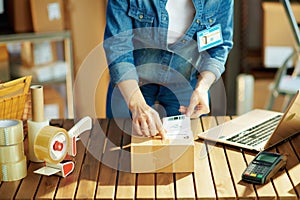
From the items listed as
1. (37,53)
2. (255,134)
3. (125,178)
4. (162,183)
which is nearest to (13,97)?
(125,178)

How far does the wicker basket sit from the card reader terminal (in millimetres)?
874

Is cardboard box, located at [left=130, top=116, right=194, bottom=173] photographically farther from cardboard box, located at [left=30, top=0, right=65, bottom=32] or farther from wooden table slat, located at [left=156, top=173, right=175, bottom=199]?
cardboard box, located at [left=30, top=0, right=65, bottom=32]

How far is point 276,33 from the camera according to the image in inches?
180

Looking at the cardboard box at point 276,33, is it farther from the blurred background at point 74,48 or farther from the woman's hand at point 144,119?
the woman's hand at point 144,119

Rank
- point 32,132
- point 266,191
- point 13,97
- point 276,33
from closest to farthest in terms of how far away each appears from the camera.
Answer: point 266,191 < point 32,132 < point 13,97 < point 276,33

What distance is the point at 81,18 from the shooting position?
430 centimetres

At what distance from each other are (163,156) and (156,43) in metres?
0.58

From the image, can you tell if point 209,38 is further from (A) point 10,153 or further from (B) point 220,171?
(A) point 10,153

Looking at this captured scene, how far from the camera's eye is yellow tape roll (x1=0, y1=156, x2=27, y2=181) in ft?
6.40

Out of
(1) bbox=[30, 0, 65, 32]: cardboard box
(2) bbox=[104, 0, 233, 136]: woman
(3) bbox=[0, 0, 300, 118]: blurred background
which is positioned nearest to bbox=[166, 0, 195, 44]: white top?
(2) bbox=[104, 0, 233, 136]: woman

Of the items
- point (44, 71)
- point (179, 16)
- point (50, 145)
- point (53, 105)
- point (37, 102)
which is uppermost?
point (179, 16)

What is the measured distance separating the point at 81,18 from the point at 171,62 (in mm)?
1967

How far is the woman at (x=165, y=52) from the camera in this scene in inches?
87.4

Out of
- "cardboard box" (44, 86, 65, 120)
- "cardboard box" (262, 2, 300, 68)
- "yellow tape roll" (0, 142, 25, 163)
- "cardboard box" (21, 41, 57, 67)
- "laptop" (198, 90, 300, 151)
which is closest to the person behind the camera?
"yellow tape roll" (0, 142, 25, 163)
